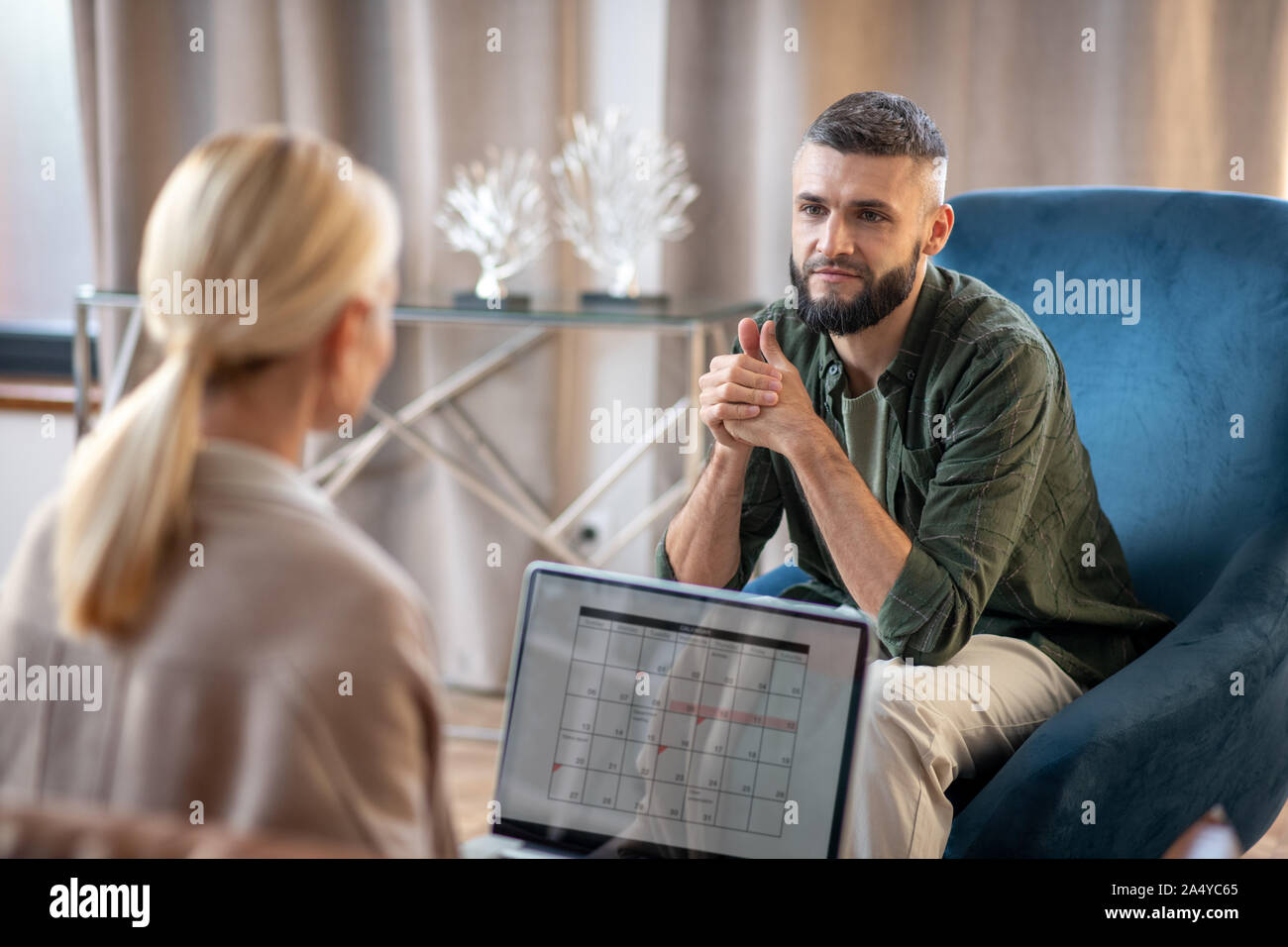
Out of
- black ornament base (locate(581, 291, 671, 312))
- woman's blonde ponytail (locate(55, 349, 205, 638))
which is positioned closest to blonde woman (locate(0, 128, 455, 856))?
woman's blonde ponytail (locate(55, 349, 205, 638))

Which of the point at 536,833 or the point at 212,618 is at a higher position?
the point at 212,618

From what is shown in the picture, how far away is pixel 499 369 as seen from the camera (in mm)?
2434

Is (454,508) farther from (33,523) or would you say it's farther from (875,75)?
(33,523)

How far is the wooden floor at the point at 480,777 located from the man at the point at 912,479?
281 mm

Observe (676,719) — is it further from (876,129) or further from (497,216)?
(497,216)

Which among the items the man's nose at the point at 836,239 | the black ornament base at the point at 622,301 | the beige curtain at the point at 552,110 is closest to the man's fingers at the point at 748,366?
the man's nose at the point at 836,239

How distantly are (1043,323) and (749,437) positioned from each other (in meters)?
0.55

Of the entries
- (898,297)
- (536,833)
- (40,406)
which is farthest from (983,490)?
(40,406)

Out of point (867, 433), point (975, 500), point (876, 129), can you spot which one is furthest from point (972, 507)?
point (876, 129)

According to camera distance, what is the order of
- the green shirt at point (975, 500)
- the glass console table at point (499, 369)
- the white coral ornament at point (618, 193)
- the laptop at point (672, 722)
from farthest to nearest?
the white coral ornament at point (618, 193) < the glass console table at point (499, 369) < the green shirt at point (975, 500) < the laptop at point (672, 722)

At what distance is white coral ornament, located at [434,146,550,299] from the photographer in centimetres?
221

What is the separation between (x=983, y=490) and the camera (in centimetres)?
113

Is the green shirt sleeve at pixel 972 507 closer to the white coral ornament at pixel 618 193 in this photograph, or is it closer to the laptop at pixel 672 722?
the laptop at pixel 672 722

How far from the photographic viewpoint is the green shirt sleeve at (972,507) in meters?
1.10
